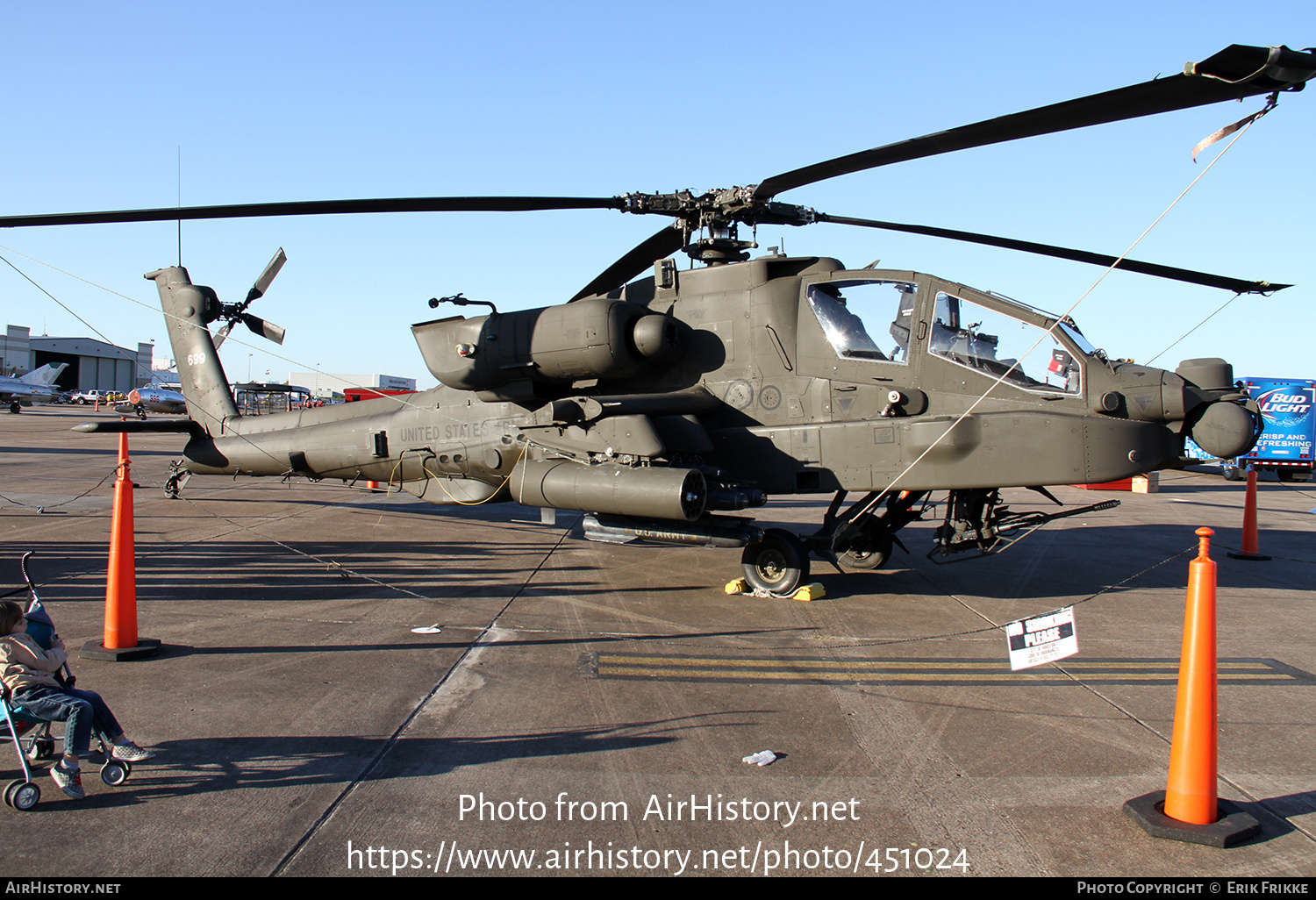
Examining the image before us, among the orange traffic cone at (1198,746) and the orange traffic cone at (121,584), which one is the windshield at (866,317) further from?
the orange traffic cone at (121,584)

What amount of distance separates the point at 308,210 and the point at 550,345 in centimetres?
270

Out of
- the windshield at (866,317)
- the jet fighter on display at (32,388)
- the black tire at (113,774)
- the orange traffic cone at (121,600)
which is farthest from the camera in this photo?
the jet fighter on display at (32,388)

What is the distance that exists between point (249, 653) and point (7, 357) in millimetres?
116775

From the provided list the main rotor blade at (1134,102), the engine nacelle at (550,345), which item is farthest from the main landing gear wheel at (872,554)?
the main rotor blade at (1134,102)

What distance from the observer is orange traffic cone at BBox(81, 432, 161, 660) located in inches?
209

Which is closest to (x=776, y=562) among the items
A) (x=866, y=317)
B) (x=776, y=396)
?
(x=776, y=396)

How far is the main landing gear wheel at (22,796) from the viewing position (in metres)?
3.32

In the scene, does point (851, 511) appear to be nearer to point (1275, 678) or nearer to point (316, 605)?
point (1275, 678)

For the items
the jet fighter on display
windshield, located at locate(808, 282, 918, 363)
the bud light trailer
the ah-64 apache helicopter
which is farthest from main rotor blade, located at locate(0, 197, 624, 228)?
the jet fighter on display

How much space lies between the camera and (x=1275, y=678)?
5555 millimetres

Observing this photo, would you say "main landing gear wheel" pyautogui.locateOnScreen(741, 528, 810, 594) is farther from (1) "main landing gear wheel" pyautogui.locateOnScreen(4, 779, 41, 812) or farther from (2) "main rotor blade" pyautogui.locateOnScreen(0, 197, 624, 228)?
(1) "main landing gear wheel" pyautogui.locateOnScreen(4, 779, 41, 812)

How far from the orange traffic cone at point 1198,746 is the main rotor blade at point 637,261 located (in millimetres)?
6632

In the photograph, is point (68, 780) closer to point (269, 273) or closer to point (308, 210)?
point (308, 210)
